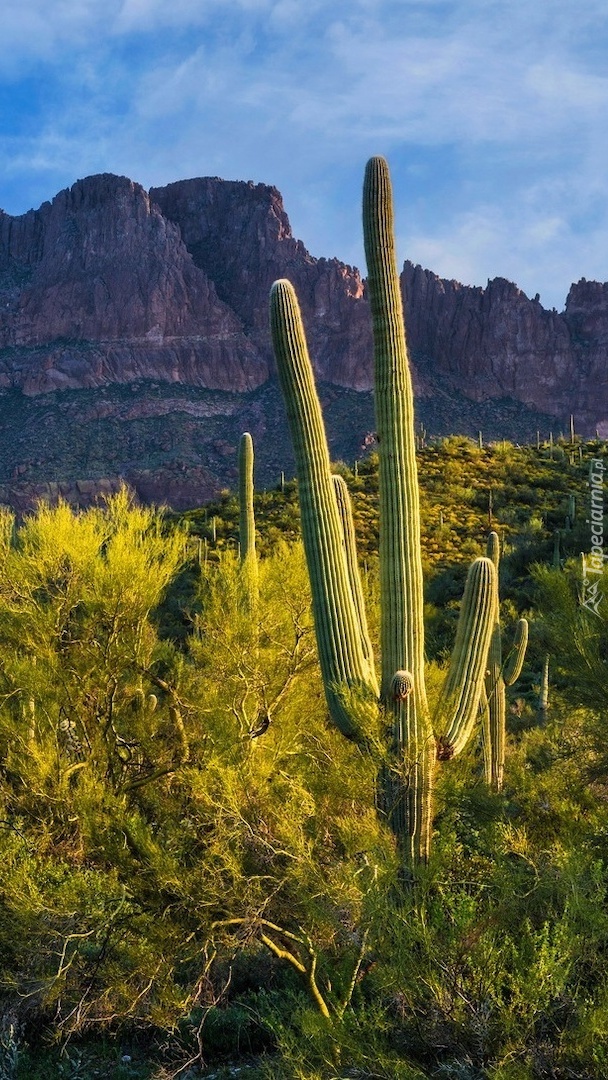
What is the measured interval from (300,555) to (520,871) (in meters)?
5.96

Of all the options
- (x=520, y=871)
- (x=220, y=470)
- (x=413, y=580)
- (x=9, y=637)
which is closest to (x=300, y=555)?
(x=9, y=637)

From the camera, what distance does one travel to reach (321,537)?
7430 millimetres

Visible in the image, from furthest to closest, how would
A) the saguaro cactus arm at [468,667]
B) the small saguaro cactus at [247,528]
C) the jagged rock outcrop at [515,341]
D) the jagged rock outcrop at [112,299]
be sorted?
the jagged rock outcrop at [112,299]
the jagged rock outcrop at [515,341]
the small saguaro cactus at [247,528]
the saguaro cactus arm at [468,667]

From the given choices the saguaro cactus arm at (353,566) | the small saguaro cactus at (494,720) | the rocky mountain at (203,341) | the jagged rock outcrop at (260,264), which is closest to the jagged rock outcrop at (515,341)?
the rocky mountain at (203,341)

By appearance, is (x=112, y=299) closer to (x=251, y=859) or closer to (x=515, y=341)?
(x=515, y=341)

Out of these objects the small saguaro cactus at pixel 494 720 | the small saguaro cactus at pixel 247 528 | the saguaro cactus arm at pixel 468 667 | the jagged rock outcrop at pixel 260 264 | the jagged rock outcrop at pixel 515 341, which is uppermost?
the jagged rock outcrop at pixel 260 264

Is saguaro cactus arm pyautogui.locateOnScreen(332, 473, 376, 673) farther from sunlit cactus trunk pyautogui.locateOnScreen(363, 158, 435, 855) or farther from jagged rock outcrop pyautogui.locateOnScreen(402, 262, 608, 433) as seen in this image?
jagged rock outcrop pyautogui.locateOnScreen(402, 262, 608, 433)

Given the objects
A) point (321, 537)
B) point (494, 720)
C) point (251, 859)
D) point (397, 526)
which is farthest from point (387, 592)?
point (494, 720)

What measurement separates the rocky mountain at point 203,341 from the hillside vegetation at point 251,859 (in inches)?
2373

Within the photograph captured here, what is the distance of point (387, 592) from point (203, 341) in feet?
303

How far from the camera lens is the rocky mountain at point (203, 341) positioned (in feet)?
247

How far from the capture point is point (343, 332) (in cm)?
9850

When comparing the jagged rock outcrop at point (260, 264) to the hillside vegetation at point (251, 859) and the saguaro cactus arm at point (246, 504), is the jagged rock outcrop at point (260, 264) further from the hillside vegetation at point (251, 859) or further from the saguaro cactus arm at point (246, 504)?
the hillside vegetation at point (251, 859)

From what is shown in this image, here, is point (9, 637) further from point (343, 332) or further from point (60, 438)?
→ point (343, 332)
